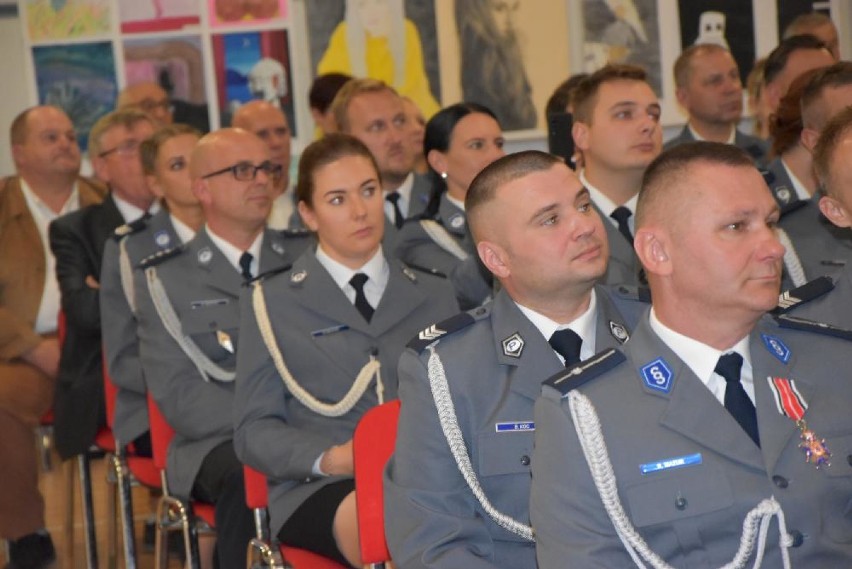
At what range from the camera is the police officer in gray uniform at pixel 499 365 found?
2.38 metres

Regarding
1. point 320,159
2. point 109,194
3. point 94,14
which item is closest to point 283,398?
point 320,159

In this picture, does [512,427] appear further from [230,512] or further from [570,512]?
[230,512]

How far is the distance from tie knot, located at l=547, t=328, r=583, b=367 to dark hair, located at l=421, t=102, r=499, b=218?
203 cm

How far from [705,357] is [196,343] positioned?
221 centimetres

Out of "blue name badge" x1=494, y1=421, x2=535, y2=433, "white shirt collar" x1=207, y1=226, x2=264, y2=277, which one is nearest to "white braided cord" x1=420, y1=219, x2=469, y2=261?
"white shirt collar" x1=207, y1=226, x2=264, y2=277

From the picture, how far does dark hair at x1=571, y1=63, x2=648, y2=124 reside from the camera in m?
3.97

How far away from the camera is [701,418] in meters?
2.03

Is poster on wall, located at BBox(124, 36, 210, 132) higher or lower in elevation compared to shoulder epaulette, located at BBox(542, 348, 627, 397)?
higher

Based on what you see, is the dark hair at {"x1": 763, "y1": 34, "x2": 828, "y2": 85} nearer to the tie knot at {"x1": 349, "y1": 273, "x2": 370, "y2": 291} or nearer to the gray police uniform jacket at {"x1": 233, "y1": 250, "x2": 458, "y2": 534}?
the gray police uniform jacket at {"x1": 233, "y1": 250, "x2": 458, "y2": 534}

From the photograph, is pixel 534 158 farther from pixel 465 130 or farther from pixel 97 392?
pixel 97 392

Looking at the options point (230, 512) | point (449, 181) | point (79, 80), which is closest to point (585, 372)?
point (230, 512)

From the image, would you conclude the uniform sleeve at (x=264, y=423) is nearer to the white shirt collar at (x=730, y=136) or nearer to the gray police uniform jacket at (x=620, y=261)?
the gray police uniform jacket at (x=620, y=261)

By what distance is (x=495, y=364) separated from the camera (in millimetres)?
2525

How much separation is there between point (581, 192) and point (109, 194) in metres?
3.06
